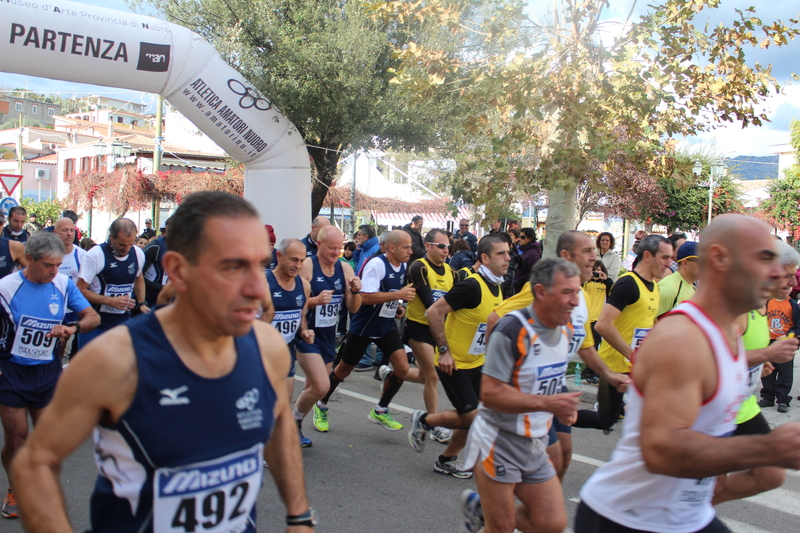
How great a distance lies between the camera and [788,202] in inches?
1177

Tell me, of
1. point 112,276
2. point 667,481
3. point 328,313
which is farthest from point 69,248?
point 667,481

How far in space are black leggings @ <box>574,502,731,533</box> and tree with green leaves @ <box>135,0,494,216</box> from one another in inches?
403

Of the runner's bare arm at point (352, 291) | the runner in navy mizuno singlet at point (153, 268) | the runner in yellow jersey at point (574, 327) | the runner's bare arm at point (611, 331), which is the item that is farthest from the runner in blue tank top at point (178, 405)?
the runner in navy mizuno singlet at point (153, 268)

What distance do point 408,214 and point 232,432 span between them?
34.8 m

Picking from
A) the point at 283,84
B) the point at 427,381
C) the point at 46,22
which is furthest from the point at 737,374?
the point at 283,84

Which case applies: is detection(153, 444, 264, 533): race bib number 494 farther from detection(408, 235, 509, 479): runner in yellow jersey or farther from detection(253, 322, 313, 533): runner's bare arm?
detection(408, 235, 509, 479): runner in yellow jersey

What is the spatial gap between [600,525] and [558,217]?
635 centimetres

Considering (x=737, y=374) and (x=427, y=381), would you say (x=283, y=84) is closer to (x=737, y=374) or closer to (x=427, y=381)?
(x=427, y=381)

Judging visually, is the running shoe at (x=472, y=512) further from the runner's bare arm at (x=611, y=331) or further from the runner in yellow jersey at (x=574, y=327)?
the runner's bare arm at (x=611, y=331)

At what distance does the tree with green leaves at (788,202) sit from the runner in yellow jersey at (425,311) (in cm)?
2736

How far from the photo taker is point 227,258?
1672 millimetres

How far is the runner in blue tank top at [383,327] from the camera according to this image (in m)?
6.30

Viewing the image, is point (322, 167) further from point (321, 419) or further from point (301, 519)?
point (301, 519)

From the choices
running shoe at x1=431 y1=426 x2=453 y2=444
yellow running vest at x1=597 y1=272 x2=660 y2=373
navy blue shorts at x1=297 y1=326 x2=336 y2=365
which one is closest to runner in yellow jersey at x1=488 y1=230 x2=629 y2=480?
yellow running vest at x1=597 y1=272 x2=660 y2=373
